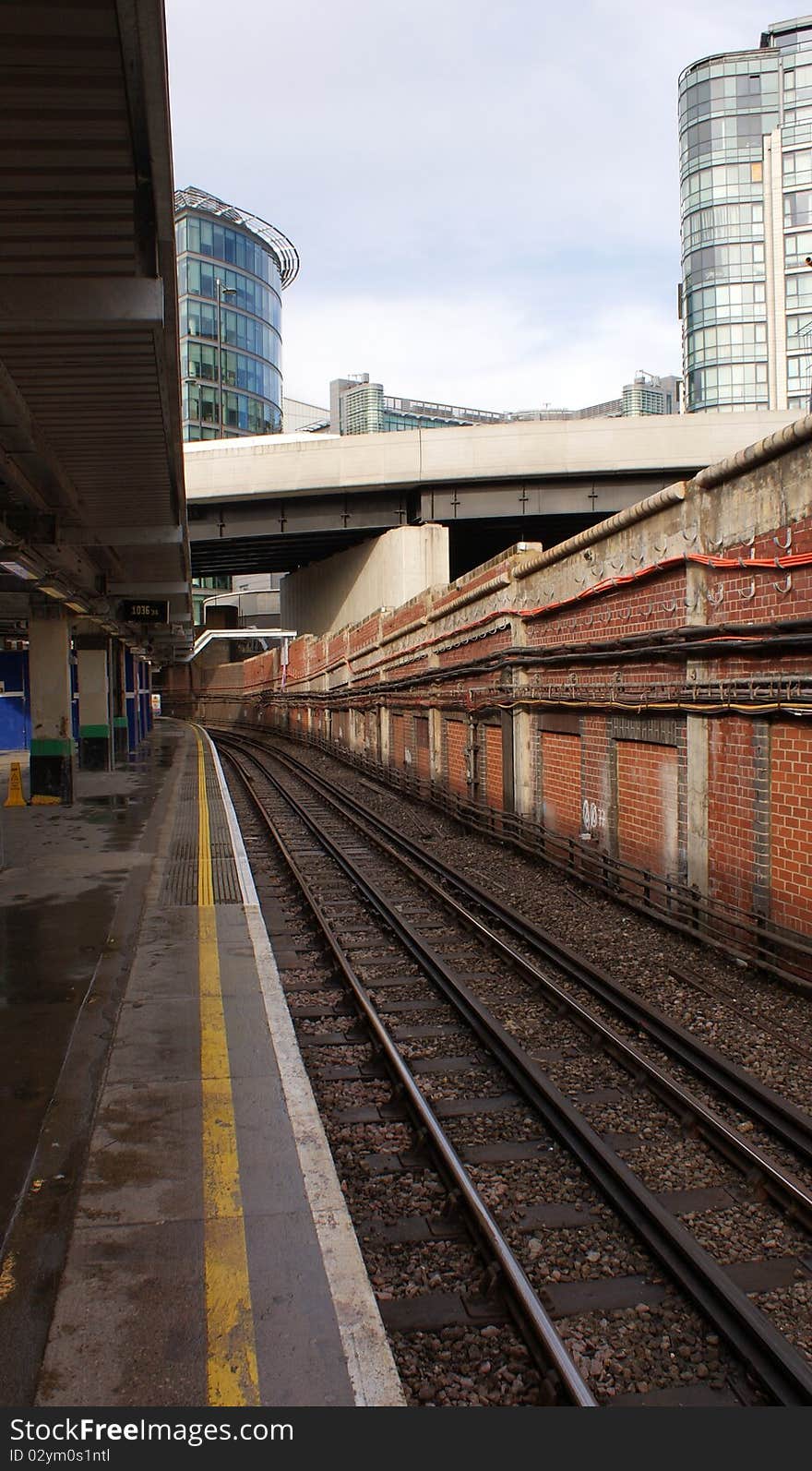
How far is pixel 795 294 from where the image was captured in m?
76.9

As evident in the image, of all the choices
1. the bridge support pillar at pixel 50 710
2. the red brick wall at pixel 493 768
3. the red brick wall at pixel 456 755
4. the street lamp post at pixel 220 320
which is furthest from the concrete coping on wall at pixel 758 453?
the street lamp post at pixel 220 320

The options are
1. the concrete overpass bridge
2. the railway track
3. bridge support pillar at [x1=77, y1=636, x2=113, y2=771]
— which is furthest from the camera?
the concrete overpass bridge

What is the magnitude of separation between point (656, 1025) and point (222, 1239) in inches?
142

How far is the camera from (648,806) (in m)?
10.1

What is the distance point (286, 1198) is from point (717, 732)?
5.72 m

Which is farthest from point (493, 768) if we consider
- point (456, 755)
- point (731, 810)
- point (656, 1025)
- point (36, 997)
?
point (36, 997)

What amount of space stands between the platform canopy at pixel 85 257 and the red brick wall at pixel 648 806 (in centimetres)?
587

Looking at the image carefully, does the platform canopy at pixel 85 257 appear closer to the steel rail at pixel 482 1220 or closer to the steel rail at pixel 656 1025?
the steel rail at pixel 482 1220

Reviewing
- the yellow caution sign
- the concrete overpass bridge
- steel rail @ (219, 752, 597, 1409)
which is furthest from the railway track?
the concrete overpass bridge

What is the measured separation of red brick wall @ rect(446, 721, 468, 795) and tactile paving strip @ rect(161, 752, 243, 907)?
4.45m

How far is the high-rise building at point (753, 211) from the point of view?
74938 mm

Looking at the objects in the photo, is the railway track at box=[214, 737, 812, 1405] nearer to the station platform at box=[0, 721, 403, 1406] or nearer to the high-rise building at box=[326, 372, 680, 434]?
the station platform at box=[0, 721, 403, 1406]

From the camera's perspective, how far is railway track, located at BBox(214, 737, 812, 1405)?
361 cm

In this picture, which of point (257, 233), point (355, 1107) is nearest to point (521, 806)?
point (355, 1107)
